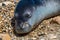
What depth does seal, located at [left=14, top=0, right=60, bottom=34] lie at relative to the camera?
83.7 inches

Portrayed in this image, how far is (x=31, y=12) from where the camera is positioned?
2.20 metres

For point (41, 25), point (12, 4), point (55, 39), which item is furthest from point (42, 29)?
point (12, 4)

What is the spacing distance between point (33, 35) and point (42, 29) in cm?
12

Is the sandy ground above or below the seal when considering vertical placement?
below

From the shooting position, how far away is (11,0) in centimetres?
274

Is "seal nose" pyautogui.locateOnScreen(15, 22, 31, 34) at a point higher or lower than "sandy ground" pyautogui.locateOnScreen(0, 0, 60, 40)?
higher

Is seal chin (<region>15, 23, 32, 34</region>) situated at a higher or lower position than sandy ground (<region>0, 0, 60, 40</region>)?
higher

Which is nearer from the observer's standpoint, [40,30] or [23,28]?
[23,28]

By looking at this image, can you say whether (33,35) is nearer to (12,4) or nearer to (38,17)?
(38,17)

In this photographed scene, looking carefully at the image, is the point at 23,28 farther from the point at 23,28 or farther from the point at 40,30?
the point at 40,30

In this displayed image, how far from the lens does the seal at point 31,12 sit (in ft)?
6.97

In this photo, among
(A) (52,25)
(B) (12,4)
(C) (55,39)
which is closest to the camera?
(C) (55,39)

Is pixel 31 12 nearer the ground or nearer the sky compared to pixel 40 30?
nearer the sky

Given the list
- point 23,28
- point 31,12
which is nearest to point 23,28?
point 23,28
